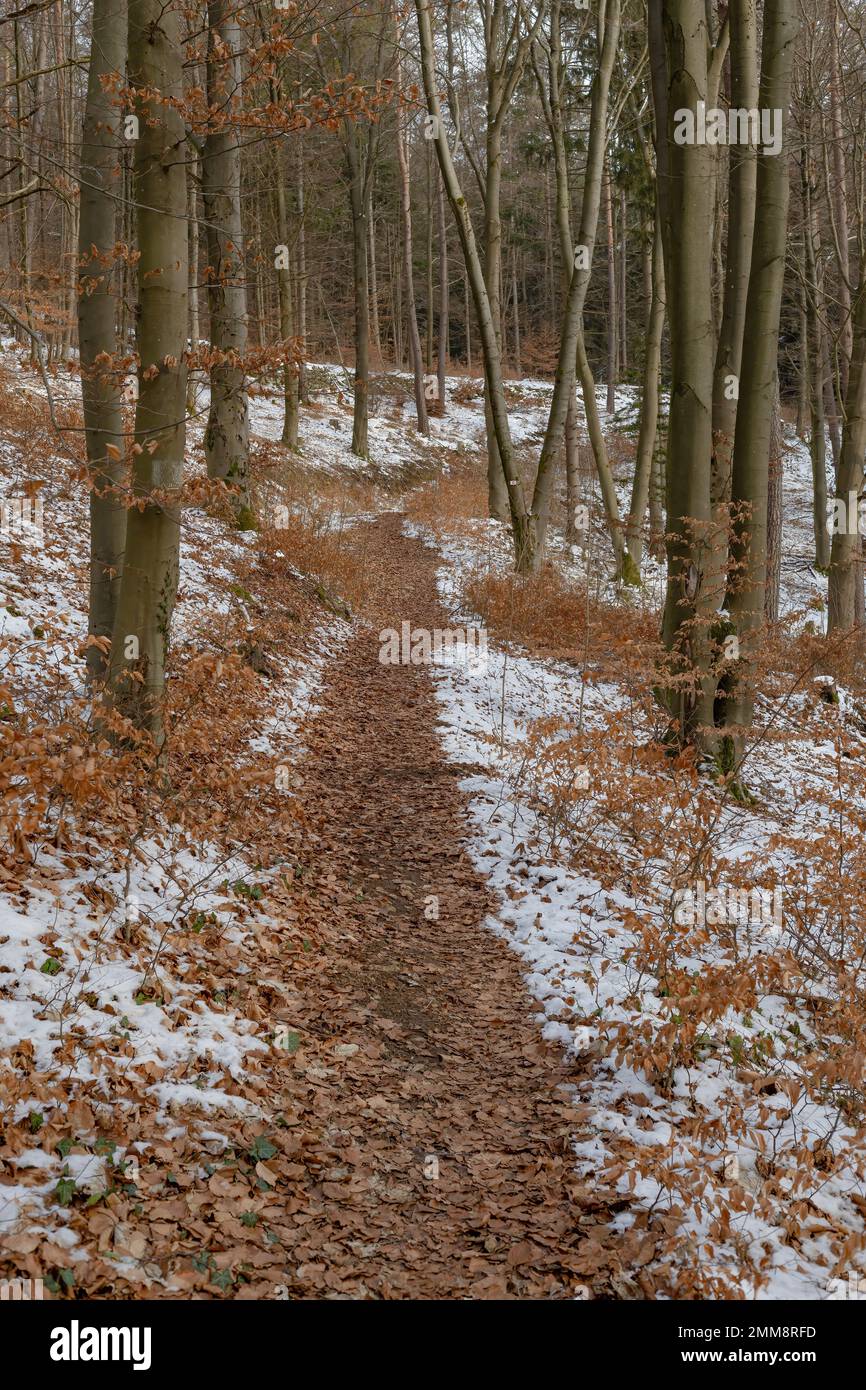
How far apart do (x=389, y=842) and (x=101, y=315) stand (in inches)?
179

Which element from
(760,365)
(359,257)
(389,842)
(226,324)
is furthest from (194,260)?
(389,842)

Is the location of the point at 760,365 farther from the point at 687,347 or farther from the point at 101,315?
the point at 101,315

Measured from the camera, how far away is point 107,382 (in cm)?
586

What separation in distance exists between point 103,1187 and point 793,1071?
10.6 ft

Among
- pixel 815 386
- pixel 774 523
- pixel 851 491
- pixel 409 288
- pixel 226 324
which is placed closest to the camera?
pixel 226 324

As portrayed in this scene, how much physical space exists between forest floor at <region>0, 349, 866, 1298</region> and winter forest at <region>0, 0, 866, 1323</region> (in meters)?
0.02

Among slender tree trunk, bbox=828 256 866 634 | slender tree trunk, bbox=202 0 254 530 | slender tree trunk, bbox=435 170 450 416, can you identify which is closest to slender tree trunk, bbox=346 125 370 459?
slender tree trunk, bbox=435 170 450 416

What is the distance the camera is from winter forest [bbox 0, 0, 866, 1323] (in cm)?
349

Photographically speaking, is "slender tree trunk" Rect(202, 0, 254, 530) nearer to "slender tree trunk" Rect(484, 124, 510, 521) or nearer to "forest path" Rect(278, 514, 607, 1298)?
"slender tree trunk" Rect(484, 124, 510, 521)

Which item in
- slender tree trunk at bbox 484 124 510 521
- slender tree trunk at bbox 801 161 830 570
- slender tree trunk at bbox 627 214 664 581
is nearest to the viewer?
slender tree trunk at bbox 627 214 664 581

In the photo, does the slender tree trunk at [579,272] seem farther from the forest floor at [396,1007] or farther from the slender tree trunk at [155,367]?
the slender tree trunk at [155,367]

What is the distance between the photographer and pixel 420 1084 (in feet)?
14.7
